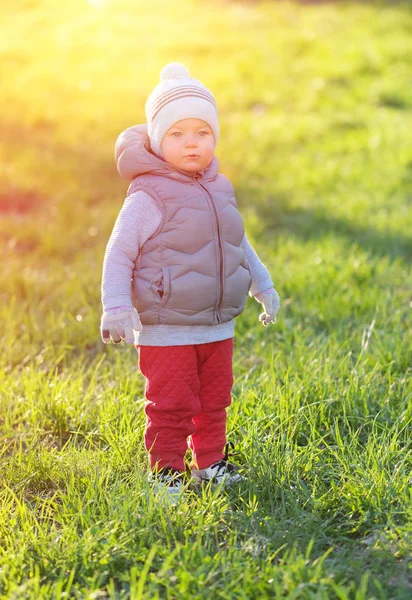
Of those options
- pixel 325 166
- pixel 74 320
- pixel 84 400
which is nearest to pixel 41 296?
pixel 74 320

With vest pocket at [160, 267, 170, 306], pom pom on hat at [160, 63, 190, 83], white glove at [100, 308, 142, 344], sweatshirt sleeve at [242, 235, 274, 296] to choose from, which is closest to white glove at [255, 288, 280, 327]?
sweatshirt sleeve at [242, 235, 274, 296]

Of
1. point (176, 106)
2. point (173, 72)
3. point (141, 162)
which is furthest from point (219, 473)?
point (173, 72)

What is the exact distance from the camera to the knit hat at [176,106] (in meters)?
2.63

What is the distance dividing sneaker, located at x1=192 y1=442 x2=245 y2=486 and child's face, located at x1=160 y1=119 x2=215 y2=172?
1072 mm

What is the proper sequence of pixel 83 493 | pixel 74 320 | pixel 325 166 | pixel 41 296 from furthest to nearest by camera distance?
pixel 325 166
pixel 41 296
pixel 74 320
pixel 83 493

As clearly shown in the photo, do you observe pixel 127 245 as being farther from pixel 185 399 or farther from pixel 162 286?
pixel 185 399

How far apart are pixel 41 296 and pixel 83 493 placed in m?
2.35

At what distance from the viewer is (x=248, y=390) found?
3.27 meters

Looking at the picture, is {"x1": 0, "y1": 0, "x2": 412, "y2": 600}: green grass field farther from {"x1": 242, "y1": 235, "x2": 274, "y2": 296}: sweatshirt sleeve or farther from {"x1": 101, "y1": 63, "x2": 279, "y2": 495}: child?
{"x1": 242, "y1": 235, "x2": 274, "y2": 296}: sweatshirt sleeve

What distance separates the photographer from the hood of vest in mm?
2678

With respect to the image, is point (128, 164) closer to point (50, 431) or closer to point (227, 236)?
point (227, 236)

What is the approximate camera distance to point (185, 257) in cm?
263

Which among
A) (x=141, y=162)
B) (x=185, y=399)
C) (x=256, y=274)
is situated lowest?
(x=185, y=399)

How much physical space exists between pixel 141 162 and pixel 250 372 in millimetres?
1265
